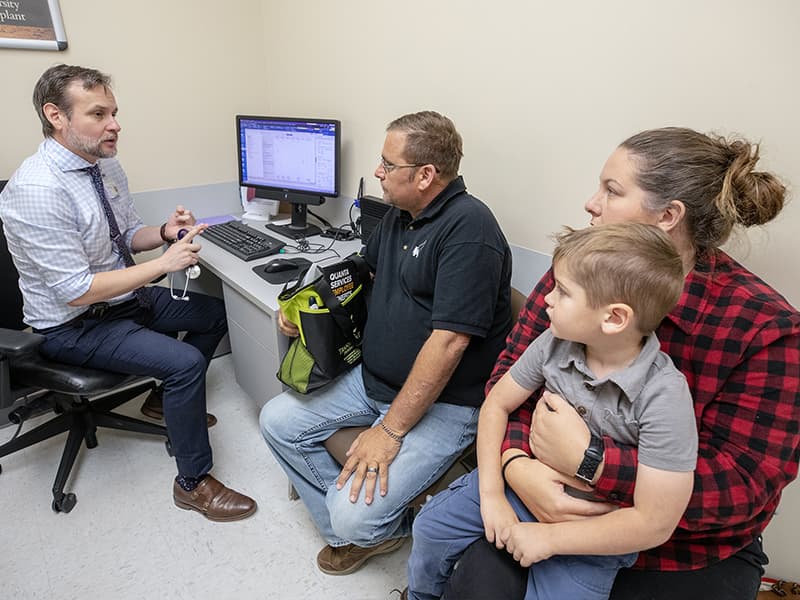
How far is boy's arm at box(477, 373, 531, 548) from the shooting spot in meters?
0.93

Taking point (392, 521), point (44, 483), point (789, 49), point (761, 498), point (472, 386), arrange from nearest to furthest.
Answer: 1. point (761, 498)
2. point (789, 49)
3. point (392, 521)
4. point (472, 386)
5. point (44, 483)

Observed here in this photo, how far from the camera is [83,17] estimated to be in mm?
1933

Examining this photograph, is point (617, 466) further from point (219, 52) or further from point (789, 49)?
point (219, 52)

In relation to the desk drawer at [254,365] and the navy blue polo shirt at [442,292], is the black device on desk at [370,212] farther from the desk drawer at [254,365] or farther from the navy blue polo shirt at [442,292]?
the desk drawer at [254,365]

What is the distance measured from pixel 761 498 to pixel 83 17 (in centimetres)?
269

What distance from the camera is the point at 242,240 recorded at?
2.02 meters

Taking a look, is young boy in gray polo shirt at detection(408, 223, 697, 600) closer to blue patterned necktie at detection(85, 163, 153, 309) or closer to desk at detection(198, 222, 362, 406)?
desk at detection(198, 222, 362, 406)

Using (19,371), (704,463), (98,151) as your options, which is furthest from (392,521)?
(98,151)

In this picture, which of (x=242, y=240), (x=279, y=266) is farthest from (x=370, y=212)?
(x=242, y=240)

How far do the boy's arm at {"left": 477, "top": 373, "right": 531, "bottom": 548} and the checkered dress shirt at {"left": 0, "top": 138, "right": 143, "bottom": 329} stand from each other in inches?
50.8

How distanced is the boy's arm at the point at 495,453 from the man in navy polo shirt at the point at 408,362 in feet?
0.59

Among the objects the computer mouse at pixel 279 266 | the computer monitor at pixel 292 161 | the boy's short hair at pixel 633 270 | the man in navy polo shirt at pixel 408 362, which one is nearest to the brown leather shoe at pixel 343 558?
the man in navy polo shirt at pixel 408 362

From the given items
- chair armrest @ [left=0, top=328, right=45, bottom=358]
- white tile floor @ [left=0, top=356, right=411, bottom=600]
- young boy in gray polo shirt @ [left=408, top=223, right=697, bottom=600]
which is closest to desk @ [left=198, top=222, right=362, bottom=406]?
white tile floor @ [left=0, top=356, right=411, bottom=600]

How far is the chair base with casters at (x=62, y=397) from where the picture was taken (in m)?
1.43
